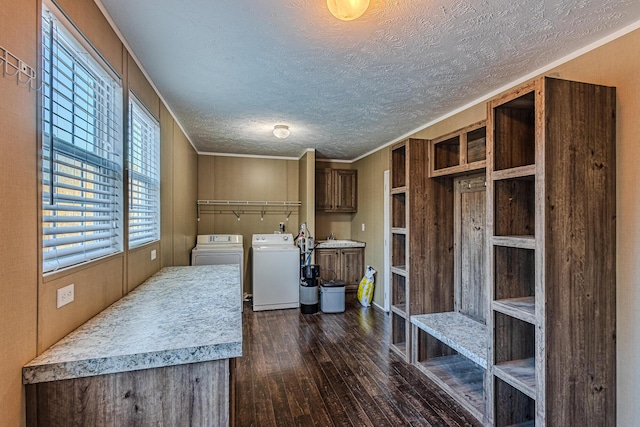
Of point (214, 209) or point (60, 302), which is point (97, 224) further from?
point (214, 209)

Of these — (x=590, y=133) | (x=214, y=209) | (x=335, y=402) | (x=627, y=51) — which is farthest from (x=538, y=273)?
(x=214, y=209)

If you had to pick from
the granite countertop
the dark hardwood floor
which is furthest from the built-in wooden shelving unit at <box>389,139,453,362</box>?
the granite countertop

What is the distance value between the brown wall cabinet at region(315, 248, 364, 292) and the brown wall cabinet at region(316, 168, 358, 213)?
79cm

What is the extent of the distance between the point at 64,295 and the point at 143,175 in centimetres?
129

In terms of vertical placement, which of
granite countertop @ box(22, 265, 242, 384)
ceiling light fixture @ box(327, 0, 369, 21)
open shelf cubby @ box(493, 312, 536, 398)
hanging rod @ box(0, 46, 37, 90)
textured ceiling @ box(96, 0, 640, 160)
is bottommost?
open shelf cubby @ box(493, 312, 536, 398)

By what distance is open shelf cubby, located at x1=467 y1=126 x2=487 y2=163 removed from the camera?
8.66ft

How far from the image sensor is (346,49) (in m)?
1.98

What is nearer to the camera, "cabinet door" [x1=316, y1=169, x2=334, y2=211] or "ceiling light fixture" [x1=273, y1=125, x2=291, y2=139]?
"ceiling light fixture" [x1=273, y1=125, x2=291, y2=139]

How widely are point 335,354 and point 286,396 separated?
83 centimetres

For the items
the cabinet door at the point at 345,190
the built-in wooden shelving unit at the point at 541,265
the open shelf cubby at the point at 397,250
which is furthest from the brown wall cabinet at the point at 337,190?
the built-in wooden shelving unit at the point at 541,265

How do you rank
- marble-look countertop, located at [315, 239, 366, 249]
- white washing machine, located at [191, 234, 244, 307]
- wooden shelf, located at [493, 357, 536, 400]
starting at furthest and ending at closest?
marble-look countertop, located at [315, 239, 366, 249] → white washing machine, located at [191, 234, 244, 307] → wooden shelf, located at [493, 357, 536, 400]

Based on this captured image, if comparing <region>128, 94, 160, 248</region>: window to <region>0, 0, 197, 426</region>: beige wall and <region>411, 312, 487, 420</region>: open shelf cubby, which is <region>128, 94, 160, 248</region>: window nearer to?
<region>0, 0, 197, 426</region>: beige wall

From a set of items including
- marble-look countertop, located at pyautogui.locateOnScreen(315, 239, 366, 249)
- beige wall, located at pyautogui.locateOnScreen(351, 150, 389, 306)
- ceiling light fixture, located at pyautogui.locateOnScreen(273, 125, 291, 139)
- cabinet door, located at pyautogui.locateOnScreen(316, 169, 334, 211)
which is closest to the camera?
ceiling light fixture, located at pyautogui.locateOnScreen(273, 125, 291, 139)

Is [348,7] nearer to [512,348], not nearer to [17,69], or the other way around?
[17,69]
